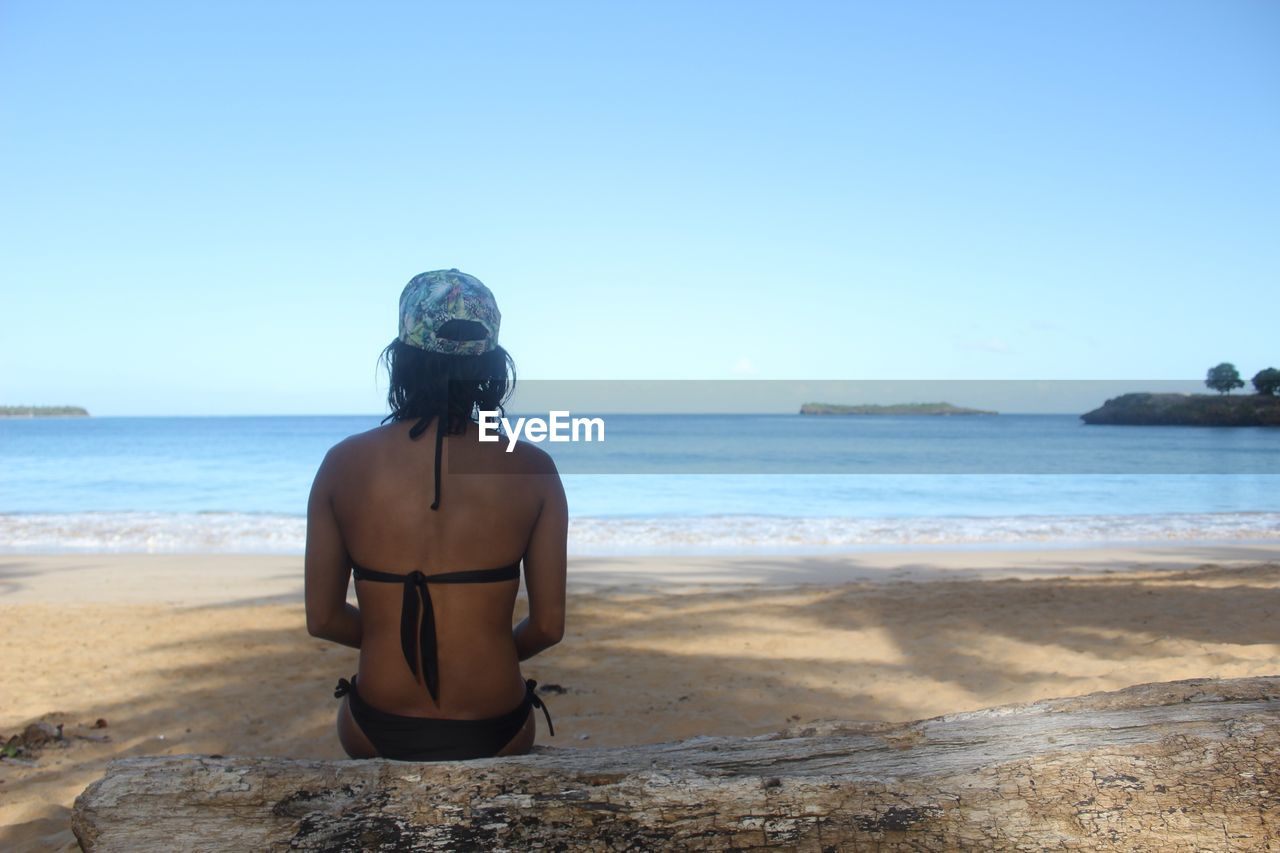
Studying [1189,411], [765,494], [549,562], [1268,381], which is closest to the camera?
[549,562]

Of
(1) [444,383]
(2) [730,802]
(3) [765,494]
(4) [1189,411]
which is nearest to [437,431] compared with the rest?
(1) [444,383]

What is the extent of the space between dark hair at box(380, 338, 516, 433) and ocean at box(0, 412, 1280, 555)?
10064 mm

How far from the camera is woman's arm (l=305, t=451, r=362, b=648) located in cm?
232

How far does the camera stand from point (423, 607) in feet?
7.47

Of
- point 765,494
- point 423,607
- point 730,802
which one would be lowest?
point 765,494

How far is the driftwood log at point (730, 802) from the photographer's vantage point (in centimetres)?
169

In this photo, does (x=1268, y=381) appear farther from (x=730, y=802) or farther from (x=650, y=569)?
(x=730, y=802)

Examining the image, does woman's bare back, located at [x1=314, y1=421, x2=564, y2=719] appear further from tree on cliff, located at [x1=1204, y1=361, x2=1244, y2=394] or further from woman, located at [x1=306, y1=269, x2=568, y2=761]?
tree on cliff, located at [x1=1204, y1=361, x2=1244, y2=394]

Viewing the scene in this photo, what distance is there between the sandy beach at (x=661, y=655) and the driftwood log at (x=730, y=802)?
1930 millimetres

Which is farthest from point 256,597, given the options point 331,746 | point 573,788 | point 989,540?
point 989,540

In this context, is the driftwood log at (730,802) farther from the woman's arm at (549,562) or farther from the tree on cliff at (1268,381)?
the tree on cliff at (1268,381)

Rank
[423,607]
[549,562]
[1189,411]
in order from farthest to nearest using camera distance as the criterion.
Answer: [1189,411] < [549,562] < [423,607]

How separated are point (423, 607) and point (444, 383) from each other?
1.89 ft
